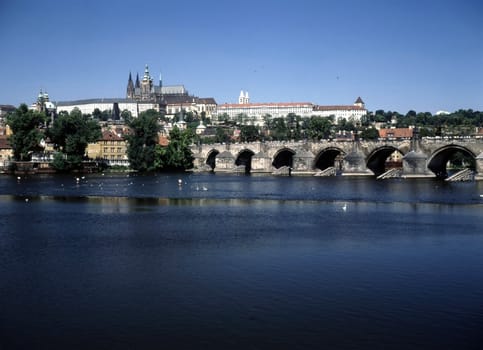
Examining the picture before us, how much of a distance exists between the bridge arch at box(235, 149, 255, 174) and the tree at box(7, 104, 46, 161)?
29.0m

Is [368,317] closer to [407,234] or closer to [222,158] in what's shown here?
[407,234]

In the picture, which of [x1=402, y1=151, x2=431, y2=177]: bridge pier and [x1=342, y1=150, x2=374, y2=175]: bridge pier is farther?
[x1=342, y1=150, x2=374, y2=175]: bridge pier

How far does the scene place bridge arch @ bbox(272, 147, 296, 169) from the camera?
92875 millimetres

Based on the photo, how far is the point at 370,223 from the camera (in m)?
35.4

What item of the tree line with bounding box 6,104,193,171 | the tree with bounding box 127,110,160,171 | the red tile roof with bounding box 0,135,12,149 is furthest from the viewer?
the red tile roof with bounding box 0,135,12,149

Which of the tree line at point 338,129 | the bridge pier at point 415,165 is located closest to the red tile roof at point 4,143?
the tree line at point 338,129

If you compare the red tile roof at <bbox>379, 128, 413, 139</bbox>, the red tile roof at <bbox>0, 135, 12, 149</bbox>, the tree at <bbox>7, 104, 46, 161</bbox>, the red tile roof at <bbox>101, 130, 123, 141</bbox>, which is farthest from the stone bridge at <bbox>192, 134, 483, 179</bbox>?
the red tile roof at <bbox>0, 135, 12, 149</bbox>

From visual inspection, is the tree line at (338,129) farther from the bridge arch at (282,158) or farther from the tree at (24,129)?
the tree at (24,129)

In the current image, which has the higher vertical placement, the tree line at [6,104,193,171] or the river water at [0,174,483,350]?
the tree line at [6,104,193,171]

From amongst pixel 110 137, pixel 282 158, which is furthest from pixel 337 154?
pixel 110 137

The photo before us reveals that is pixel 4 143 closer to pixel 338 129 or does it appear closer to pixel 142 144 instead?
pixel 142 144

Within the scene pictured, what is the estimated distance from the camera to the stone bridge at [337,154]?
70.8m

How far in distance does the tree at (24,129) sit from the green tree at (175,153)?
1718 centimetres

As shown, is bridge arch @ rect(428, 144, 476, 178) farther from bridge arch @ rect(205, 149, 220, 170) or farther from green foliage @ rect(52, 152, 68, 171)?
green foliage @ rect(52, 152, 68, 171)
